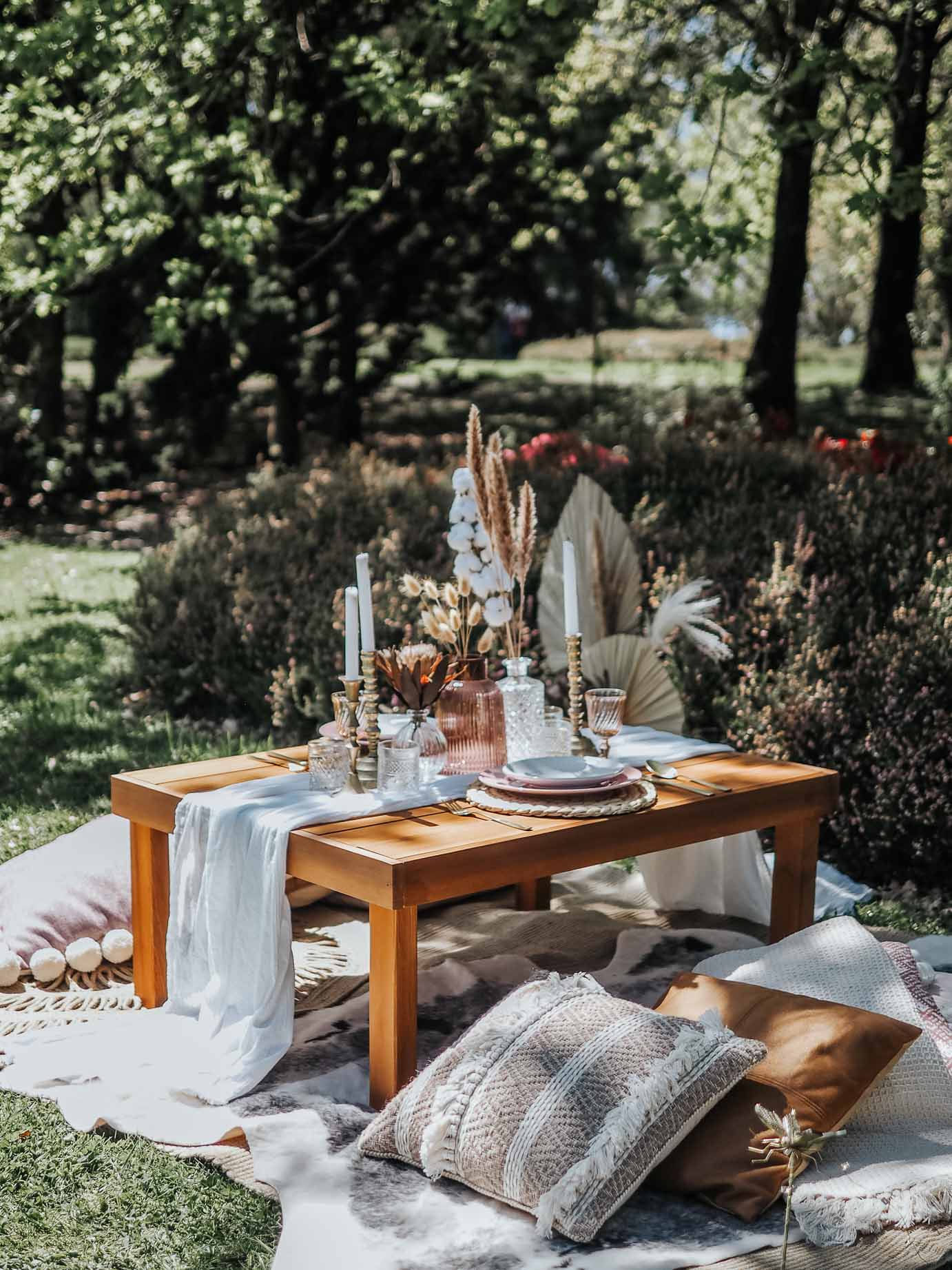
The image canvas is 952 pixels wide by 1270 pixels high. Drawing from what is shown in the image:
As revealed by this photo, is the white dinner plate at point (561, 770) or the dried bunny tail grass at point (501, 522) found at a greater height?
the dried bunny tail grass at point (501, 522)

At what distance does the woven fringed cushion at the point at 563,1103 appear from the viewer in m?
2.50

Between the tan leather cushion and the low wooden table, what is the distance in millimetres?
464

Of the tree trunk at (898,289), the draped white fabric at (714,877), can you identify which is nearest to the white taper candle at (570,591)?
the draped white fabric at (714,877)

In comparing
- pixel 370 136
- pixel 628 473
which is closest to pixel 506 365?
pixel 370 136

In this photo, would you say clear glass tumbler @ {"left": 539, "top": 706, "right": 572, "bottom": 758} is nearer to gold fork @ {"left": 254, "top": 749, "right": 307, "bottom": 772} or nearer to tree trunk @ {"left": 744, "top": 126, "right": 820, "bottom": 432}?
gold fork @ {"left": 254, "top": 749, "right": 307, "bottom": 772}

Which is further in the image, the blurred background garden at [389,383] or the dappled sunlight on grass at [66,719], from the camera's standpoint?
the blurred background garden at [389,383]

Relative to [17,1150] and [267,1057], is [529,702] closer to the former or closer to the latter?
[267,1057]

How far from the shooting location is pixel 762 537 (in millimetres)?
6008

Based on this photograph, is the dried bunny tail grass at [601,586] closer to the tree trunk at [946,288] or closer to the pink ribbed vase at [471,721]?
the pink ribbed vase at [471,721]

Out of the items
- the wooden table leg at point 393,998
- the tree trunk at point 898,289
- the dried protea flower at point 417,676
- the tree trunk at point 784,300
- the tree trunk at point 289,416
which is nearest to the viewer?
the wooden table leg at point 393,998

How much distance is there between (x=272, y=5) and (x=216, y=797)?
5966 mm

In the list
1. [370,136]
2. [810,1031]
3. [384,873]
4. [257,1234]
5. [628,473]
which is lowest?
[257,1234]

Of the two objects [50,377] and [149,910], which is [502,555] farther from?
[50,377]

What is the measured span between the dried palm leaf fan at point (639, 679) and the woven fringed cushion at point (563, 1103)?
62.7 inches
